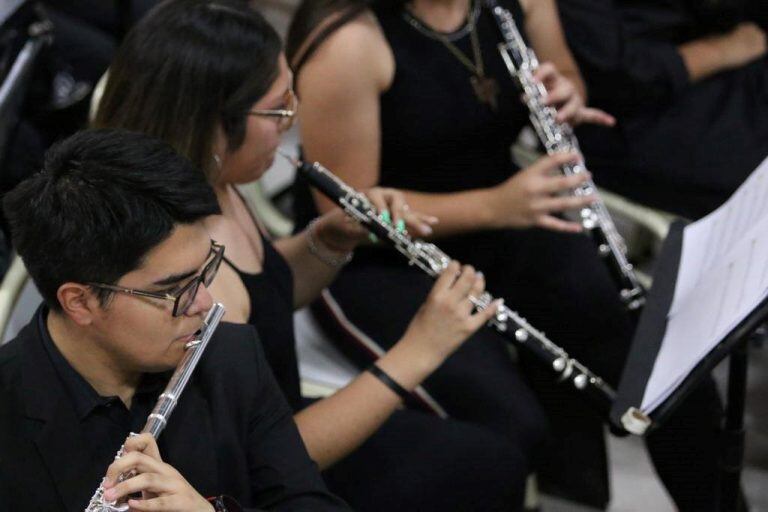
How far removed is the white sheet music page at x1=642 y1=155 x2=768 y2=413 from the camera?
114 centimetres

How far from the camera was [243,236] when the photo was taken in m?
1.34

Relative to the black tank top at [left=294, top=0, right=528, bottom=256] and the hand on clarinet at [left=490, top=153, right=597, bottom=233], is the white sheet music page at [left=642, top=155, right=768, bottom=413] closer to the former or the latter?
the hand on clarinet at [left=490, top=153, right=597, bottom=233]

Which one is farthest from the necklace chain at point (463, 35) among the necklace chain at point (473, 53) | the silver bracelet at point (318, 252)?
the silver bracelet at point (318, 252)

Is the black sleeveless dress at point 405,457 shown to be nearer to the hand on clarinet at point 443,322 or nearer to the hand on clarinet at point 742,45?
the hand on clarinet at point 443,322

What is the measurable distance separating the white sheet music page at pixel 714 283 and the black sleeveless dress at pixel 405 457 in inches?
10.3

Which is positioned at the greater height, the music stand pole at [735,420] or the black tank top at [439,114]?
the black tank top at [439,114]

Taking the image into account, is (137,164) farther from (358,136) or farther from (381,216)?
(358,136)

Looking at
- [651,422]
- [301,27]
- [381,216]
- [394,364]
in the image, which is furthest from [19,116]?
[651,422]

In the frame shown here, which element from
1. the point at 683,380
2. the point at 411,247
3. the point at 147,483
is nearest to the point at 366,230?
the point at 411,247

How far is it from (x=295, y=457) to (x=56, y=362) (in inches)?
9.6

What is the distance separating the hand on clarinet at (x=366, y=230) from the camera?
4.55 ft

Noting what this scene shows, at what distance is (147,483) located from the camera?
87 centimetres

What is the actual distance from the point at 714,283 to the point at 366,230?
1.35 ft

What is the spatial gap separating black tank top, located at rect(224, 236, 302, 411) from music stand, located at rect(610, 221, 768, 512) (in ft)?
1.19
